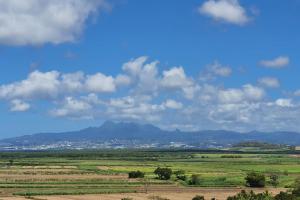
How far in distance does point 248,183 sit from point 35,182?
3281cm

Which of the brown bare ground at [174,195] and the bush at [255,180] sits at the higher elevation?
the bush at [255,180]

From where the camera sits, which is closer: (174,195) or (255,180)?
(174,195)

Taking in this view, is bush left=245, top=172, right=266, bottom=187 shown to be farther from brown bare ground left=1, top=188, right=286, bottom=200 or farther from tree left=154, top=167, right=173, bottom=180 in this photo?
tree left=154, top=167, right=173, bottom=180

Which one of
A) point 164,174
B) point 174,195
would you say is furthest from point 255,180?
point 174,195

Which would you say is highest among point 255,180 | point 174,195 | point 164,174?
point 164,174

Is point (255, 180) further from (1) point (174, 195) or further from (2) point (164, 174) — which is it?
(1) point (174, 195)

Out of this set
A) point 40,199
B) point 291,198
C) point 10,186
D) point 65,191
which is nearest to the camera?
point 291,198

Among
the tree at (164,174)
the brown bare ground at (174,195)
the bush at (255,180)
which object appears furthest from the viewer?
the tree at (164,174)

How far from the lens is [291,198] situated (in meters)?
59.8

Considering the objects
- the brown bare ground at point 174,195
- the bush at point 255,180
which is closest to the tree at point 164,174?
the bush at point 255,180

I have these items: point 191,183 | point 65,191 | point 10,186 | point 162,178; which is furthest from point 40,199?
point 162,178

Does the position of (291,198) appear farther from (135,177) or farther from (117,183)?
(135,177)

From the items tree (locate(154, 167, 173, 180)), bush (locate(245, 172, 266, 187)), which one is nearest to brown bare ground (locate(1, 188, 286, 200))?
bush (locate(245, 172, 266, 187))

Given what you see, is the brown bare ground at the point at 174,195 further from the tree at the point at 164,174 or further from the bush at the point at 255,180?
the tree at the point at 164,174
